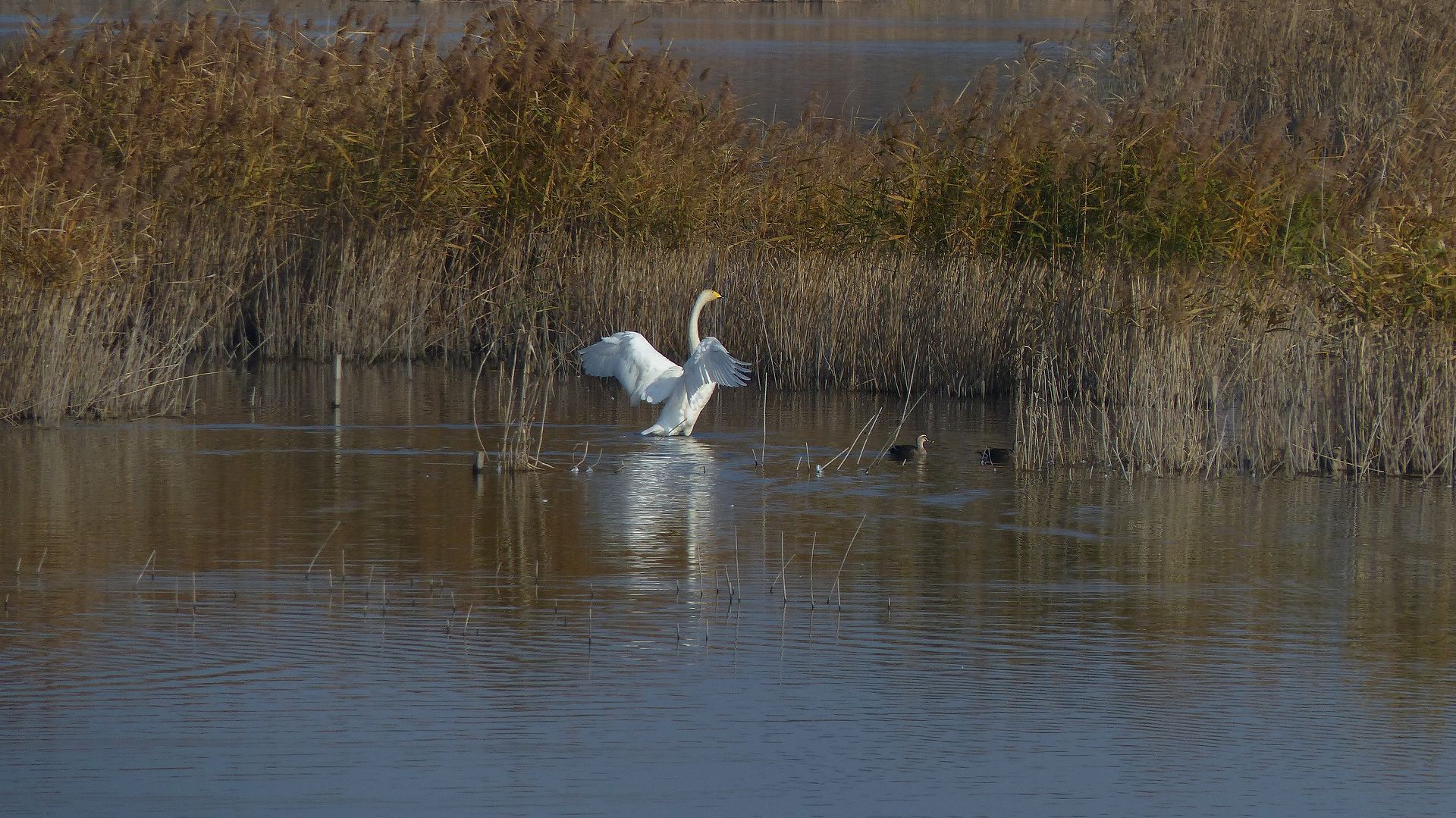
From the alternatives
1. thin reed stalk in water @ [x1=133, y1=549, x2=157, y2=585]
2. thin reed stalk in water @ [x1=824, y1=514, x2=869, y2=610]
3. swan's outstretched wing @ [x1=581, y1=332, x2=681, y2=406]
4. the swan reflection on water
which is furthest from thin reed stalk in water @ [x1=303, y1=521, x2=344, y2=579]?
swan's outstretched wing @ [x1=581, y1=332, x2=681, y2=406]

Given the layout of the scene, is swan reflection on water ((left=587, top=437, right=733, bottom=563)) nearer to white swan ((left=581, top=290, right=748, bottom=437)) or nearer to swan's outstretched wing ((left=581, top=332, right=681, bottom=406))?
white swan ((left=581, top=290, right=748, bottom=437))

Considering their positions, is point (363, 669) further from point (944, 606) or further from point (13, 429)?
point (13, 429)

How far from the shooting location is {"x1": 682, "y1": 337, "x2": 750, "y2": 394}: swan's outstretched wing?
993 centimetres

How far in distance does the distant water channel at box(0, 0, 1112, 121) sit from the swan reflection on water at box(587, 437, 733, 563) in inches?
478

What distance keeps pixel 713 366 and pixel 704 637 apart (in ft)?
12.7

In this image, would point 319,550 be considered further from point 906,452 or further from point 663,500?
point 906,452

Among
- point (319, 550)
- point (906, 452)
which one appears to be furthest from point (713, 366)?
point (319, 550)

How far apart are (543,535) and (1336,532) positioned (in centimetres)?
330

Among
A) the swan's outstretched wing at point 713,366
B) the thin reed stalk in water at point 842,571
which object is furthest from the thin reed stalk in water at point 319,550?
the swan's outstretched wing at point 713,366

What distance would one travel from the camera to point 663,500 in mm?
8750

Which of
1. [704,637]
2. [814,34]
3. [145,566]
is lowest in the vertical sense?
[704,637]

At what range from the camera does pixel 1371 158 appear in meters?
13.2

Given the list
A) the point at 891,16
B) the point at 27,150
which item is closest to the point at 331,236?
the point at 27,150

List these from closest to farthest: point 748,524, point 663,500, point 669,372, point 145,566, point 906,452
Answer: point 145,566
point 748,524
point 663,500
point 906,452
point 669,372
